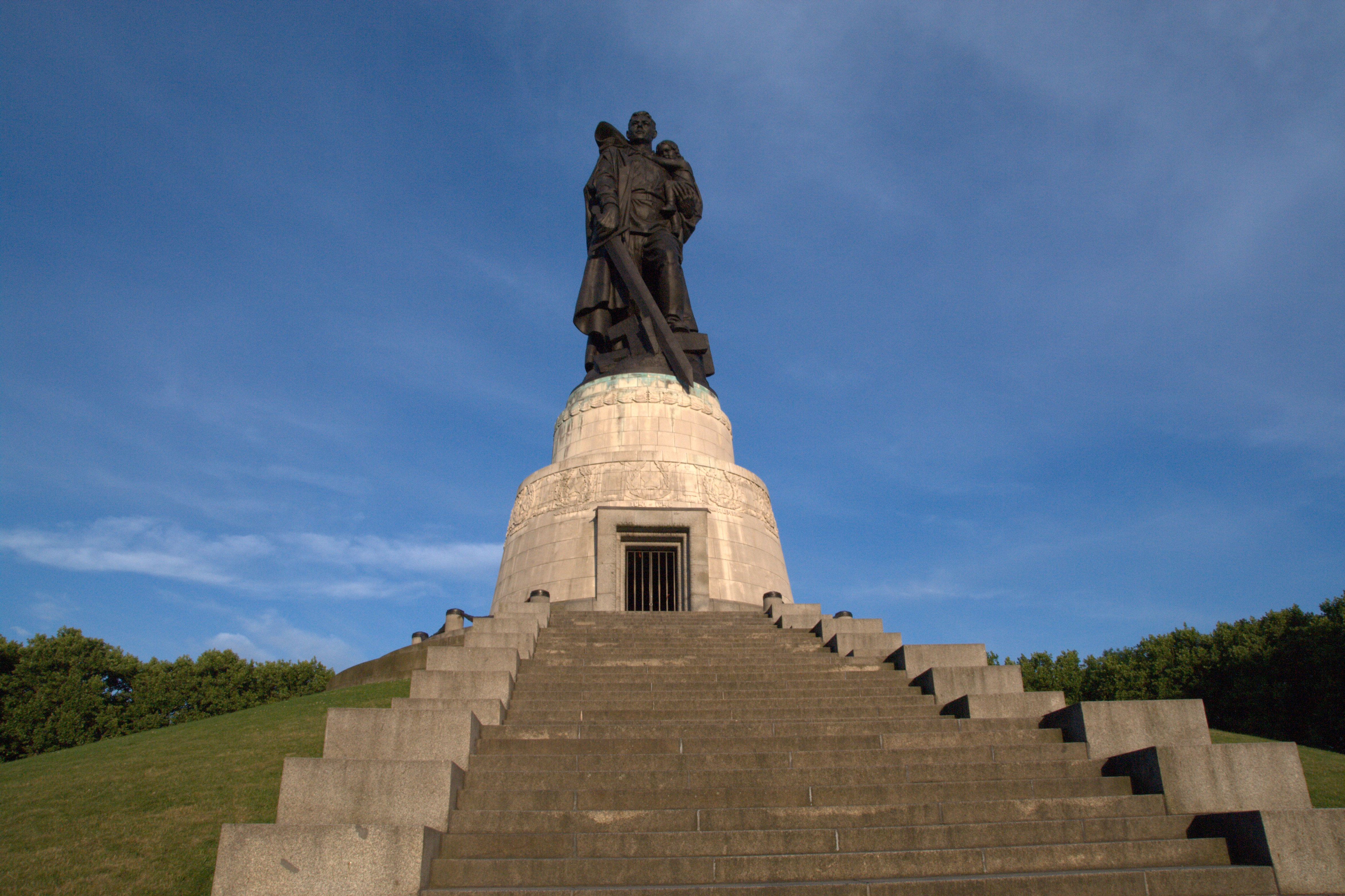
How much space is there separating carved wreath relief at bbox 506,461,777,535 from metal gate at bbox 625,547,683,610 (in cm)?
143

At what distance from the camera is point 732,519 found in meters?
22.8

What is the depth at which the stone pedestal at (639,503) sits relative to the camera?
70.0 feet

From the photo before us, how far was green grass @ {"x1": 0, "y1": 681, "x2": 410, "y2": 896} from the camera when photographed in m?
8.79

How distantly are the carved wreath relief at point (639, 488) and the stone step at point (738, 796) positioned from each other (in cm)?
1354

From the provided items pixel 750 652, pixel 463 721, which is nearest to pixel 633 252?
pixel 750 652

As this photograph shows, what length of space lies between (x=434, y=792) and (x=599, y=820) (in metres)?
1.63

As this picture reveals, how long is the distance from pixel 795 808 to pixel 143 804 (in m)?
8.46

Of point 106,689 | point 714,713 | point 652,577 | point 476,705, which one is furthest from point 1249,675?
point 106,689

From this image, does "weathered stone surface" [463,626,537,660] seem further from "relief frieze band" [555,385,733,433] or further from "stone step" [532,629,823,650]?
"relief frieze band" [555,385,733,433]

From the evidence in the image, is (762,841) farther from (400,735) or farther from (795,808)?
(400,735)

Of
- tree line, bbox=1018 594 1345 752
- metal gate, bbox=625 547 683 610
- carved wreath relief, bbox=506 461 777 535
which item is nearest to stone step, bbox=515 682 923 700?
metal gate, bbox=625 547 683 610


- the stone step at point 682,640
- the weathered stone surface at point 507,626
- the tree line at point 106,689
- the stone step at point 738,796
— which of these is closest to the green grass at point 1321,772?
the stone step at point 738,796

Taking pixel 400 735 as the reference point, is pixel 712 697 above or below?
above

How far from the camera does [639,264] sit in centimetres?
2698
